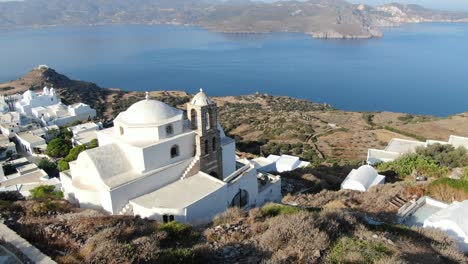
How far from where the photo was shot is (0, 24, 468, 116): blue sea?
7519 cm

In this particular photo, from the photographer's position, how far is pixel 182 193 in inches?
494

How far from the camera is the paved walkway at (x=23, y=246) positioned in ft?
22.2

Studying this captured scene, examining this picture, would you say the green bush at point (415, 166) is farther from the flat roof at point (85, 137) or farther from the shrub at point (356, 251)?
the flat roof at point (85, 137)

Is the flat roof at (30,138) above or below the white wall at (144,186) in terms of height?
below

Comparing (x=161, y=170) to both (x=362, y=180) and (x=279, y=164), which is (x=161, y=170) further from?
(x=279, y=164)

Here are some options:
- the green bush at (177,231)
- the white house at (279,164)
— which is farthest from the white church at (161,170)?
the white house at (279,164)

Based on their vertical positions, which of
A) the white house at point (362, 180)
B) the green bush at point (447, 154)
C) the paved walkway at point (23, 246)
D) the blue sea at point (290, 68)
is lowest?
the blue sea at point (290, 68)

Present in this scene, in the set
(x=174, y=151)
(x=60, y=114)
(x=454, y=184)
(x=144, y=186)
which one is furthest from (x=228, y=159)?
(x=60, y=114)

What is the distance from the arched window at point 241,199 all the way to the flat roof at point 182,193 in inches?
55.7

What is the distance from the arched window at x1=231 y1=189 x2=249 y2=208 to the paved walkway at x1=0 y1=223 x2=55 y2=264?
7.93m

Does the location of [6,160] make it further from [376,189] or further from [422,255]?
[422,255]

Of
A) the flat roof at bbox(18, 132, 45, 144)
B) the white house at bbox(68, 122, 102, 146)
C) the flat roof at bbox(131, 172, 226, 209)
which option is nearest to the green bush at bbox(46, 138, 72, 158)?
the white house at bbox(68, 122, 102, 146)

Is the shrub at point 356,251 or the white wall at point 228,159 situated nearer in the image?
the shrub at point 356,251

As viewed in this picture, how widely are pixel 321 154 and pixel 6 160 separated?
88.6ft
